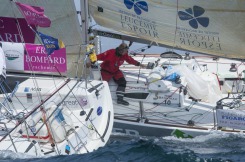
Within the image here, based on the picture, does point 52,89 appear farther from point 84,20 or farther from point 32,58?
point 84,20

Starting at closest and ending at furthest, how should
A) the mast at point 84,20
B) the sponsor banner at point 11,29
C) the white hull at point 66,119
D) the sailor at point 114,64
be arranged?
1. the white hull at point 66,119
2. the sponsor banner at point 11,29
3. the mast at point 84,20
4. the sailor at point 114,64

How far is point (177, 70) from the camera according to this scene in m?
10.4

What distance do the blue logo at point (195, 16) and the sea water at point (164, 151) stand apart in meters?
2.06

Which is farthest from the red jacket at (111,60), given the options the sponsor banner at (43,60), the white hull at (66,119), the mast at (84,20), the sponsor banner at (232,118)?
the sponsor banner at (232,118)

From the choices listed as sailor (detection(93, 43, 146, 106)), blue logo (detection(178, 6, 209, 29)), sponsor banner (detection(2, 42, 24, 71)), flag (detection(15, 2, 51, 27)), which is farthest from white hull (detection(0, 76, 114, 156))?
blue logo (detection(178, 6, 209, 29))

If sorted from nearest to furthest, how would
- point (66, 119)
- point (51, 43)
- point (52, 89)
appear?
1. point (51, 43)
2. point (66, 119)
3. point (52, 89)

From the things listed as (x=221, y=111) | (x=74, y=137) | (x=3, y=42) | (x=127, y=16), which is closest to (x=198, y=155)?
(x=221, y=111)

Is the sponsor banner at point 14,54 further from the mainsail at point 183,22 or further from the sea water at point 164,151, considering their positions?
the sea water at point 164,151

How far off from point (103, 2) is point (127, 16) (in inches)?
21.8

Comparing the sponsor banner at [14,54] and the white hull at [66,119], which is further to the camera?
the sponsor banner at [14,54]

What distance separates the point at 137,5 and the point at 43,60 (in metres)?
2.07

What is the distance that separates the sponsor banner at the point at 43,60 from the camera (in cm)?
959

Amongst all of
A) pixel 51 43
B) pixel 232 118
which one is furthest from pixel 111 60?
pixel 232 118

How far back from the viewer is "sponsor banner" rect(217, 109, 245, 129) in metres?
9.13
